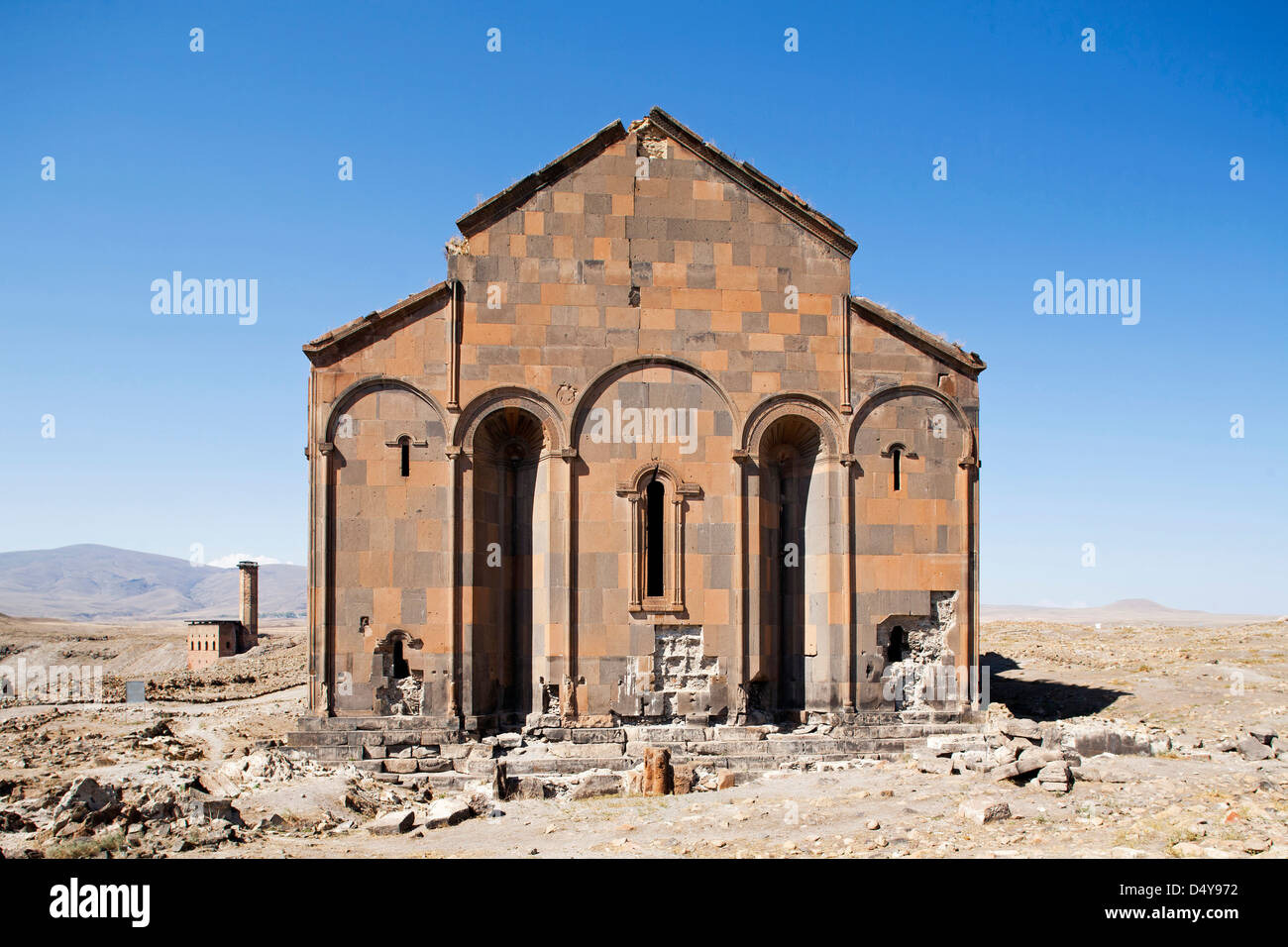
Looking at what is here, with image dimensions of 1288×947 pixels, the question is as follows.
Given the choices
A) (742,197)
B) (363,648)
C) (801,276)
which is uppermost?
(742,197)

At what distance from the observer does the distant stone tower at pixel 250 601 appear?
4422 centimetres

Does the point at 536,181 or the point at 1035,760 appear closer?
the point at 1035,760

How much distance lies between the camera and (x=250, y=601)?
46375mm

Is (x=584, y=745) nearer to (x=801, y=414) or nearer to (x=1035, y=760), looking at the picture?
(x=801, y=414)

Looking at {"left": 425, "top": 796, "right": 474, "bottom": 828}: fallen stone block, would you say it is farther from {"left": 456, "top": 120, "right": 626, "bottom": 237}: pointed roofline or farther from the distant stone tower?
the distant stone tower

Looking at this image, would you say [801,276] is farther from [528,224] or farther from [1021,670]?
[1021,670]

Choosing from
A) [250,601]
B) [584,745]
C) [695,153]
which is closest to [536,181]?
[695,153]

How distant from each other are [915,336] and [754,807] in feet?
27.1

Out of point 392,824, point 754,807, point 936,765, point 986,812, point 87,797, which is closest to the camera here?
point 986,812

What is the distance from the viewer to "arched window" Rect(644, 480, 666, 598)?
1566cm

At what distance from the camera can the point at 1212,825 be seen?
9.46 meters

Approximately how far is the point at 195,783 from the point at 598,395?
308 inches

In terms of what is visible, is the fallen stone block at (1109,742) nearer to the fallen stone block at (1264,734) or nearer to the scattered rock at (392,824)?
the fallen stone block at (1264,734)
